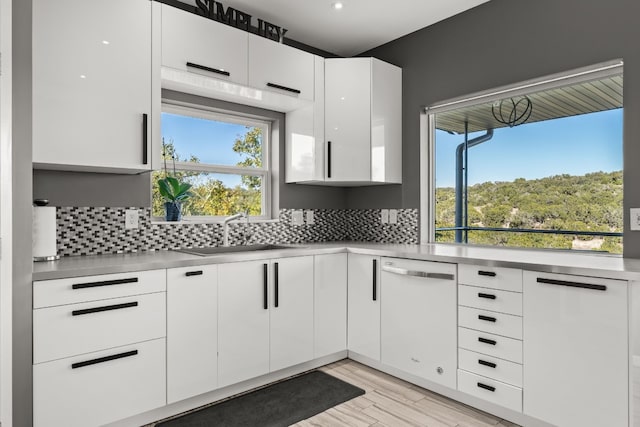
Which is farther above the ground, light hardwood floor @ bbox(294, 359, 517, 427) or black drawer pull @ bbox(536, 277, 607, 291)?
black drawer pull @ bbox(536, 277, 607, 291)

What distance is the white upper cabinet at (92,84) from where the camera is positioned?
2.08 metres

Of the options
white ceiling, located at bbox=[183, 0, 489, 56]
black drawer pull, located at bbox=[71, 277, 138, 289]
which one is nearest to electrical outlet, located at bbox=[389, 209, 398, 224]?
white ceiling, located at bbox=[183, 0, 489, 56]

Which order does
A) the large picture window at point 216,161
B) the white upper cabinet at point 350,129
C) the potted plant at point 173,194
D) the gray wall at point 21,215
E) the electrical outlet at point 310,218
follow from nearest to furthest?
the gray wall at point 21,215 < the potted plant at point 173,194 < the large picture window at point 216,161 < the white upper cabinet at point 350,129 < the electrical outlet at point 310,218

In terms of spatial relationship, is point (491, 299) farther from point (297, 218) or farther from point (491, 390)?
point (297, 218)

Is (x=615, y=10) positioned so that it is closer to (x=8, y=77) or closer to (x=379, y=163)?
(x=379, y=163)

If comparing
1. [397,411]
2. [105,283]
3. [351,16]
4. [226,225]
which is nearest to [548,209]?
[397,411]

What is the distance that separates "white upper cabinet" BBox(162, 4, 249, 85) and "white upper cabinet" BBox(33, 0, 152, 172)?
0.13m

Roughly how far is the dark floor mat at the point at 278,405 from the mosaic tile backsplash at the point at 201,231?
112 centimetres

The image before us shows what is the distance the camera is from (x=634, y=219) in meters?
2.32

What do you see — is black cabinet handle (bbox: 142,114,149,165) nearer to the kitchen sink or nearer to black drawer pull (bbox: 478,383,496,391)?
the kitchen sink

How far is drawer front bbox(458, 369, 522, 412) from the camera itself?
2.18 meters

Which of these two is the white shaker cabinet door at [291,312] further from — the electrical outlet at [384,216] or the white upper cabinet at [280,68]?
the white upper cabinet at [280,68]

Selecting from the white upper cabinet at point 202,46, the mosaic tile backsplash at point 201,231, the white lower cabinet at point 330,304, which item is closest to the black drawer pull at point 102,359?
the mosaic tile backsplash at point 201,231

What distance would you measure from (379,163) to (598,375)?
2066 millimetres
